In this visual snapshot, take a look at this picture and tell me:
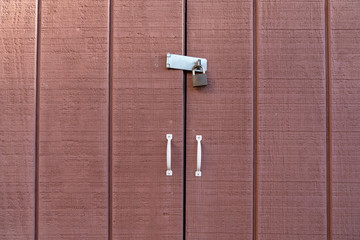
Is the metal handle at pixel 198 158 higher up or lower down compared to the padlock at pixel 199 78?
lower down

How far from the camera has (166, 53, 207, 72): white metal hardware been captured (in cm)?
108

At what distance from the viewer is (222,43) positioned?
1102mm

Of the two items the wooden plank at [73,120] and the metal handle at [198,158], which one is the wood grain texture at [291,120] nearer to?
the metal handle at [198,158]

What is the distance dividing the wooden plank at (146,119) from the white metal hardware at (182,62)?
0.02 meters

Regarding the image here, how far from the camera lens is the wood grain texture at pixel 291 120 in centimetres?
107

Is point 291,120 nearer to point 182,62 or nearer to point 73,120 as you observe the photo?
point 182,62

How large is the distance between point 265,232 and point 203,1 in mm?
877

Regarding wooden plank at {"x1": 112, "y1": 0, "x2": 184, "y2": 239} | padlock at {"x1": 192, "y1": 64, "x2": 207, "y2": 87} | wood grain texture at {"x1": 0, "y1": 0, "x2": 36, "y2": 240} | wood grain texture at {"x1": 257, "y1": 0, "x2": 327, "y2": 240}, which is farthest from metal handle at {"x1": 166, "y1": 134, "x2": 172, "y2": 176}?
wood grain texture at {"x1": 0, "y1": 0, "x2": 36, "y2": 240}

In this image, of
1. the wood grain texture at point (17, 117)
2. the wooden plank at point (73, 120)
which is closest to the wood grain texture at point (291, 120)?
the wooden plank at point (73, 120)

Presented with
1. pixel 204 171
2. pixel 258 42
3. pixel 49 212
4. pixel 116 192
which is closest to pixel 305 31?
pixel 258 42

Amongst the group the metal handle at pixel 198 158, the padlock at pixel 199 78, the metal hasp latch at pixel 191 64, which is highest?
the metal hasp latch at pixel 191 64

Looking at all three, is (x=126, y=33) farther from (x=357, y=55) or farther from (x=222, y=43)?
(x=357, y=55)

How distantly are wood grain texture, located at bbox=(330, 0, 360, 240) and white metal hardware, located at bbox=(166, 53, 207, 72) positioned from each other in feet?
1.56

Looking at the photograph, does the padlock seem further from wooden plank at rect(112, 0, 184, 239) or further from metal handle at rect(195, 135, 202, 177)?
metal handle at rect(195, 135, 202, 177)
